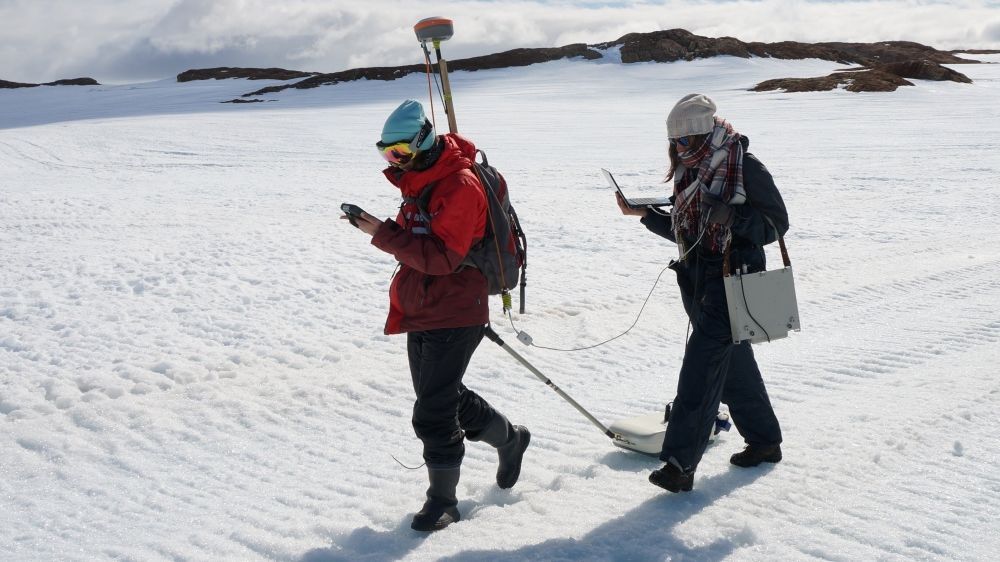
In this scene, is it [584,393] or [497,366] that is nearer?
[584,393]

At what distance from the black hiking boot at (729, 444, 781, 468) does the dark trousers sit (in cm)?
142

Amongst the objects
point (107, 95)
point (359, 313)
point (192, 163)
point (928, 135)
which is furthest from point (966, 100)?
point (107, 95)

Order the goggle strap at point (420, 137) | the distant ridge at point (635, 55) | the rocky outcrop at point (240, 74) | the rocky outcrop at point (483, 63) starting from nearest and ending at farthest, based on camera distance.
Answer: the goggle strap at point (420, 137)
the rocky outcrop at point (483, 63)
the distant ridge at point (635, 55)
the rocky outcrop at point (240, 74)

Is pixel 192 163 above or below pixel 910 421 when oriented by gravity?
above

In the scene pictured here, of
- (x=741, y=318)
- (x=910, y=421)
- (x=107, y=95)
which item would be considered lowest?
(x=910, y=421)

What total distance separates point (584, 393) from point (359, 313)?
7.43ft

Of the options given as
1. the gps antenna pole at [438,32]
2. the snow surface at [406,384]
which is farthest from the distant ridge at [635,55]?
the gps antenna pole at [438,32]

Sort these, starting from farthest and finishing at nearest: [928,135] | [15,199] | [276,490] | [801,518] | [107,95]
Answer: [107,95] < [928,135] < [15,199] < [276,490] < [801,518]

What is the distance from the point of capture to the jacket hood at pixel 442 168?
3.20 metres

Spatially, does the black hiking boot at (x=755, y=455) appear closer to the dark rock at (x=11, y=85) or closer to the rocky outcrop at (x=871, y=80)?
the rocky outcrop at (x=871, y=80)

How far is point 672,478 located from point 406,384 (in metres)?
2.17

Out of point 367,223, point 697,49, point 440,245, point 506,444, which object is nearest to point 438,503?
point 506,444

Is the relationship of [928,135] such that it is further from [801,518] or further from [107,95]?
[107,95]

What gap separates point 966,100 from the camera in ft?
91.5
